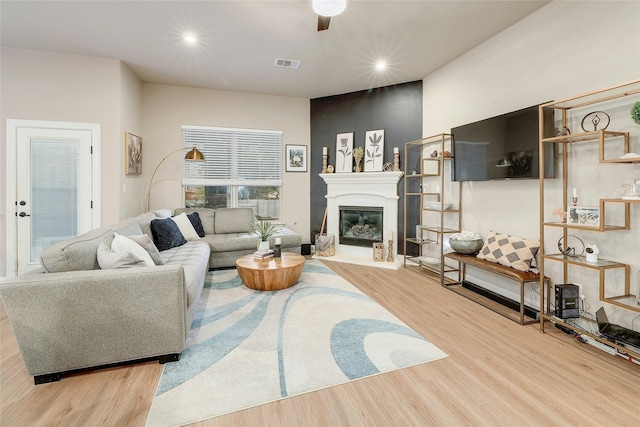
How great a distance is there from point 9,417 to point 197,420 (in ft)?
3.36

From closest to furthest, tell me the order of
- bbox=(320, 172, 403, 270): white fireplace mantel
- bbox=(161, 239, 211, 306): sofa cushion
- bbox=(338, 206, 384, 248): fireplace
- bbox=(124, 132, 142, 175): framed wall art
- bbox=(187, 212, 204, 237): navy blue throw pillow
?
bbox=(161, 239, 211, 306): sofa cushion → bbox=(124, 132, 142, 175): framed wall art → bbox=(187, 212, 204, 237): navy blue throw pillow → bbox=(320, 172, 403, 270): white fireplace mantel → bbox=(338, 206, 384, 248): fireplace

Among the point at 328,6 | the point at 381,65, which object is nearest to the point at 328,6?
the point at 328,6

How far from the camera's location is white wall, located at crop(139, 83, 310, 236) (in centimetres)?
525

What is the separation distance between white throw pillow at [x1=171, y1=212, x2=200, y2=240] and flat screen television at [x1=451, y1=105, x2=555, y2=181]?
3.78m

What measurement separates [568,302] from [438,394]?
156 cm

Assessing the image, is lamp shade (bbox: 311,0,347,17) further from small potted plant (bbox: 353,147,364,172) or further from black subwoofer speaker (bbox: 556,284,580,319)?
small potted plant (bbox: 353,147,364,172)

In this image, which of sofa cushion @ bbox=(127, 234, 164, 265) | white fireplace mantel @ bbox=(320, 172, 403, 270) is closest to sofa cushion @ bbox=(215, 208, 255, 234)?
white fireplace mantel @ bbox=(320, 172, 403, 270)

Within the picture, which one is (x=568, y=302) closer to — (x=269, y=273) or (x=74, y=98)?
(x=269, y=273)

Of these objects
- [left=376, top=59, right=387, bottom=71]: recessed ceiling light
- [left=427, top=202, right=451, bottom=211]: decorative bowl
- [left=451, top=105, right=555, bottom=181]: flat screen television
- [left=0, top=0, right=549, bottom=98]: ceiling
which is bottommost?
[left=427, top=202, right=451, bottom=211]: decorative bowl

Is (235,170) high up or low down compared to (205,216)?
up

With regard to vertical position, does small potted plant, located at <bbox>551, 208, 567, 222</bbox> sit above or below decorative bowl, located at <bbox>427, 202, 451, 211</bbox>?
below

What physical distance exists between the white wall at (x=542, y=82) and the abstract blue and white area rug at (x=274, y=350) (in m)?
1.69

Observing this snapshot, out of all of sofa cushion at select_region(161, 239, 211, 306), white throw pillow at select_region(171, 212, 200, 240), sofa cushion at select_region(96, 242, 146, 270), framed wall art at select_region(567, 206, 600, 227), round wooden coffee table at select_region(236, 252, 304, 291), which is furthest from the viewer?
white throw pillow at select_region(171, 212, 200, 240)

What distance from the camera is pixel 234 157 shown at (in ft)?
18.6
